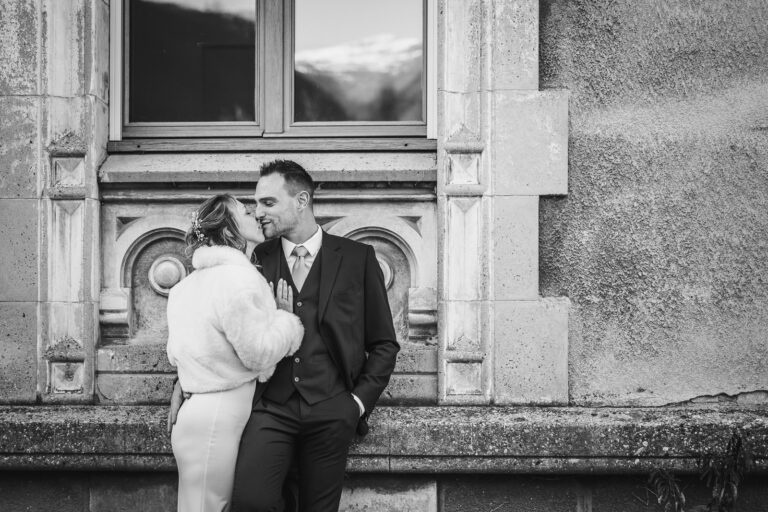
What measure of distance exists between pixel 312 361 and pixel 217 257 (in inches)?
26.2

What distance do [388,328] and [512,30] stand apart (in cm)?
185

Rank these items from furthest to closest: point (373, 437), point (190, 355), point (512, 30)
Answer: point (512, 30)
point (373, 437)
point (190, 355)

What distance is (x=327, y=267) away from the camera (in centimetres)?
373

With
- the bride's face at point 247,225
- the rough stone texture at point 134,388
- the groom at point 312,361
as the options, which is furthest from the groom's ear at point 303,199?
the rough stone texture at point 134,388

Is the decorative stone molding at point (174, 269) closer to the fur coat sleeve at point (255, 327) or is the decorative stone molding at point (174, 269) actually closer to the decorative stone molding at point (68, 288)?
the decorative stone molding at point (68, 288)

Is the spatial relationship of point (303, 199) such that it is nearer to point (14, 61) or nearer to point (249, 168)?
point (249, 168)

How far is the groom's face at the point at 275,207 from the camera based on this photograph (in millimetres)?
3779

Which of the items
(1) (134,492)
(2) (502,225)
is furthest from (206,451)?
(2) (502,225)

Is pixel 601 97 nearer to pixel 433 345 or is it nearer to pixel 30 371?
pixel 433 345

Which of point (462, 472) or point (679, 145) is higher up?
point (679, 145)

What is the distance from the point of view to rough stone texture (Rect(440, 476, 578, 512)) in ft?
13.8

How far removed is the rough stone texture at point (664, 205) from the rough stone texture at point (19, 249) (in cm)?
288

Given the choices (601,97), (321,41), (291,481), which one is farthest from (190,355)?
(601,97)

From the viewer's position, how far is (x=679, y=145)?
4.39 meters
